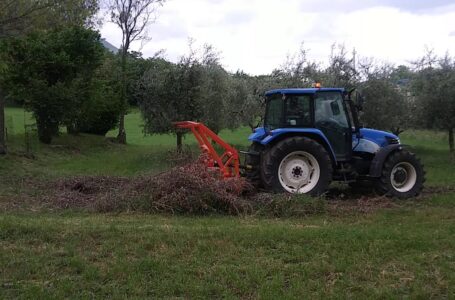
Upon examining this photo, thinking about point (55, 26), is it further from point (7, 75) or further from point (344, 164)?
point (7, 75)

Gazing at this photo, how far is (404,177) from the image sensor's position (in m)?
10.3

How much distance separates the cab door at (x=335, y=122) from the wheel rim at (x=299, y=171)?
705 mm

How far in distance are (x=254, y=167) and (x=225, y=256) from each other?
15.2 ft

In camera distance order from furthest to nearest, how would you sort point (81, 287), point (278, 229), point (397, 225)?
point (397, 225) → point (278, 229) → point (81, 287)

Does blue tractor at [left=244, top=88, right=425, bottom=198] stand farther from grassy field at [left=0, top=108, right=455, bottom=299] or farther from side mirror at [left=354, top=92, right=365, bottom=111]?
grassy field at [left=0, top=108, right=455, bottom=299]

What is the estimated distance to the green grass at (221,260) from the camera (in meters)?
5.00

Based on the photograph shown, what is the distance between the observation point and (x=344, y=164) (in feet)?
34.2

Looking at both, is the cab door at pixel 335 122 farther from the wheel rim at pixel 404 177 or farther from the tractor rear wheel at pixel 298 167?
the wheel rim at pixel 404 177

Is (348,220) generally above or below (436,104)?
below

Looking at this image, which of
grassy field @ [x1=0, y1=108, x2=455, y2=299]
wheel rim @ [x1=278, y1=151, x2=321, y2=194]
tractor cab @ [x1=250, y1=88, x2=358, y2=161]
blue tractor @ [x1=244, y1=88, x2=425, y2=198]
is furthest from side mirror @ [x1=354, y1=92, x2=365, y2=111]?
grassy field @ [x1=0, y1=108, x2=455, y2=299]

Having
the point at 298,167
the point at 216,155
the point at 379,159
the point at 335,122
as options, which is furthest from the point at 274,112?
the point at 379,159

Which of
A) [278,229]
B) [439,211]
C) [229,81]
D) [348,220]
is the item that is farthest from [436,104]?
[278,229]

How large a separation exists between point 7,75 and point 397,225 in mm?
15610

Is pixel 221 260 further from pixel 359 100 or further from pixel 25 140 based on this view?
pixel 25 140
